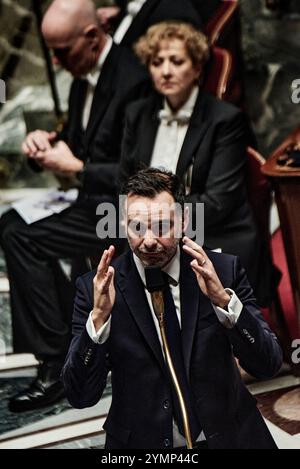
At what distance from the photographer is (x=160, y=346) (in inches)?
87.7

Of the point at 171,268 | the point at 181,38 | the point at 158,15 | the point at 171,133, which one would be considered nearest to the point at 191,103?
the point at 171,133

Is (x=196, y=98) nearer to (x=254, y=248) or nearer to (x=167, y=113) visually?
(x=167, y=113)

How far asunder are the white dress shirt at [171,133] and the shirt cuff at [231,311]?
1.44 m

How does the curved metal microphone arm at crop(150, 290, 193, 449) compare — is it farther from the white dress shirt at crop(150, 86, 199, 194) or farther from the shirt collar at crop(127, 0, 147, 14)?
the shirt collar at crop(127, 0, 147, 14)

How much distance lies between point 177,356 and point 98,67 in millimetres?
2110

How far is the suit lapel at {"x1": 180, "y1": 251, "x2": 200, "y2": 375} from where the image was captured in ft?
7.29

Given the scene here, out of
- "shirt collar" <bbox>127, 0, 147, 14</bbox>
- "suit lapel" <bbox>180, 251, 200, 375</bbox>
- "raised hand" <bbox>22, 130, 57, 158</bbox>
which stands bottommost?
"suit lapel" <bbox>180, 251, 200, 375</bbox>

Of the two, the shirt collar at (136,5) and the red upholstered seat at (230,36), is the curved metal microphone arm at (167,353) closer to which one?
the red upholstered seat at (230,36)

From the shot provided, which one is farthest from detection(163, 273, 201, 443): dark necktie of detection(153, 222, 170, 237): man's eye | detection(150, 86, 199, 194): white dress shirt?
detection(150, 86, 199, 194): white dress shirt

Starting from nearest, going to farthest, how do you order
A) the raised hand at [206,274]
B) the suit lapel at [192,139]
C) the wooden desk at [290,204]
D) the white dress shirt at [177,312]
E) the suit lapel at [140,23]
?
1. the raised hand at [206,274]
2. the white dress shirt at [177,312]
3. the wooden desk at [290,204]
4. the suit lapel at [192,139]
5. the suit lapel at [140,23]

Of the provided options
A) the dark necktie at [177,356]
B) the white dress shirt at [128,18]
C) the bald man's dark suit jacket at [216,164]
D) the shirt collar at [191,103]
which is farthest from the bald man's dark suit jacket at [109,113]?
the dark necktie at [177,356]

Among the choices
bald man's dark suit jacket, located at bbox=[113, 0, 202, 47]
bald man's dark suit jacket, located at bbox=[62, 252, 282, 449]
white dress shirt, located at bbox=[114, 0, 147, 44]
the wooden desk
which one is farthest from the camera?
white dress shirt, located at bbox=[114, 0, 147, 44]

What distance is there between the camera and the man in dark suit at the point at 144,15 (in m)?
3.77
